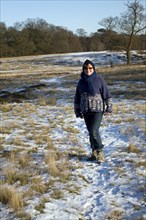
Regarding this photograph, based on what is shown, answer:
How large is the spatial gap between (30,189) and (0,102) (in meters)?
10.5

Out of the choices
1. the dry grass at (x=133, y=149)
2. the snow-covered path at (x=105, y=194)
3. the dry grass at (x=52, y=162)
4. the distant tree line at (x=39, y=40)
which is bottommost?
the snow-covered path at (x=105, y=194)

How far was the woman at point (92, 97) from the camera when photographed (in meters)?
6.36

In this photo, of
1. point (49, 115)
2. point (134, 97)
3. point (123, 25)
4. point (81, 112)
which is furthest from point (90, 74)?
point (123, 25)

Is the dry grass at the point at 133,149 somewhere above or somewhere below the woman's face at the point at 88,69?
below

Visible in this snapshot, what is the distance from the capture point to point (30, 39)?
7425cm

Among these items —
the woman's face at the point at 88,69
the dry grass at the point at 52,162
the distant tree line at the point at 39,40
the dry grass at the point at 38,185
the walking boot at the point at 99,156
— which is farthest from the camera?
the distant tree line at the point at 39,40

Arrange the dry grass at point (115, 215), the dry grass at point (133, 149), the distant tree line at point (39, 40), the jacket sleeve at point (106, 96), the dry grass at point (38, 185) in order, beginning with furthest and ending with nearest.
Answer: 1. the distant tree line at point (39, 40)
2. the dry grass at point (133, 149)
3. the jacket sleeve at point (106, 96)
4. the dry grass at point (38, 185)
5. the dry grass at point (115, 215)

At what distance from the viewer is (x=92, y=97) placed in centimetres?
641

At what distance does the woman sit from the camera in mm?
6359

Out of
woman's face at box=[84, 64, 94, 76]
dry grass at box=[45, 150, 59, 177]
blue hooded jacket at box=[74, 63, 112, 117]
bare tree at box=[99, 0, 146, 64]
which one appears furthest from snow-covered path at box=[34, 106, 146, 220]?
bare tree at box=[99, 0, 146, 64]

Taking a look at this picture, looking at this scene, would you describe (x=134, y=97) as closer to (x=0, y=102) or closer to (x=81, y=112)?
(x=0, y=102)

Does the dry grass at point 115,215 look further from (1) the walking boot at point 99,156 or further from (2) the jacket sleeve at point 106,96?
(2) the jacket sleeve at point 106,96

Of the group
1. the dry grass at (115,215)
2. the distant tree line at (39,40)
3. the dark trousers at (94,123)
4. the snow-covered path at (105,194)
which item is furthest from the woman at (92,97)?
the distant tree line at (39,40)

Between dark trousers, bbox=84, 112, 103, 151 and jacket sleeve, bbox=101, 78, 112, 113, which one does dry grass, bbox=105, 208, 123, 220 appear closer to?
dark trousers, bbox=84, 112, 103, 151
